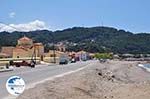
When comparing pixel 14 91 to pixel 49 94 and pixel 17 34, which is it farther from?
pixel 17 34

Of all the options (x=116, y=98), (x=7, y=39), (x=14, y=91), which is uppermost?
(x=7, y=39)

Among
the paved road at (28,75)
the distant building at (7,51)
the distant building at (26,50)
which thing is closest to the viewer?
the paved road at (28,75)

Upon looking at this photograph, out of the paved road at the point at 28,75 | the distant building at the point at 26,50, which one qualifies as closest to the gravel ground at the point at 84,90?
the paved road at the point at 28,75

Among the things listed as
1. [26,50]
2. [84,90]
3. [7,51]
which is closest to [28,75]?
[84,90]

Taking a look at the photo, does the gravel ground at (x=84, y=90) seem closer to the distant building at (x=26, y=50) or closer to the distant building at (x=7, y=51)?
the distant building at (x=26, y=50)

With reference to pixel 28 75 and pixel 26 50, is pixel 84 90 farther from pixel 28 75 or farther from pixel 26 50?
pixel 26 50

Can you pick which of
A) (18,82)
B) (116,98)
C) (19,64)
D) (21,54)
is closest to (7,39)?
(21,54)

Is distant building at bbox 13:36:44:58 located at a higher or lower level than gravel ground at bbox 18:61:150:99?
higher

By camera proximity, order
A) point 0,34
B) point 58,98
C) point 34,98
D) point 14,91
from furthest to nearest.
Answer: point 0,34, point 58,98, point 34,98, point 14,91

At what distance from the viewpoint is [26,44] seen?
154000mm

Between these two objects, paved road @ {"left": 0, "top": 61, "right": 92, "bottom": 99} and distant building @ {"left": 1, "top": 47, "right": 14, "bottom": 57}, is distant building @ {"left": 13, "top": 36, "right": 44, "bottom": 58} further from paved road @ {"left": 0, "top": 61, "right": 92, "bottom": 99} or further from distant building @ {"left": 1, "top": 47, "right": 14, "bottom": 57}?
paved road @ {"left": 0, "top": 61, "right": 92, "bottom": 99}

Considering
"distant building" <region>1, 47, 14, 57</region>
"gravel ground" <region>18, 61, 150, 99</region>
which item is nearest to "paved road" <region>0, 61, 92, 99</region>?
"gravel ground" <region>18, 61, 150, 99</region>

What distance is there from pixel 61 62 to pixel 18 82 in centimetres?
11052

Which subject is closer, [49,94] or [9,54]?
[49,94]
